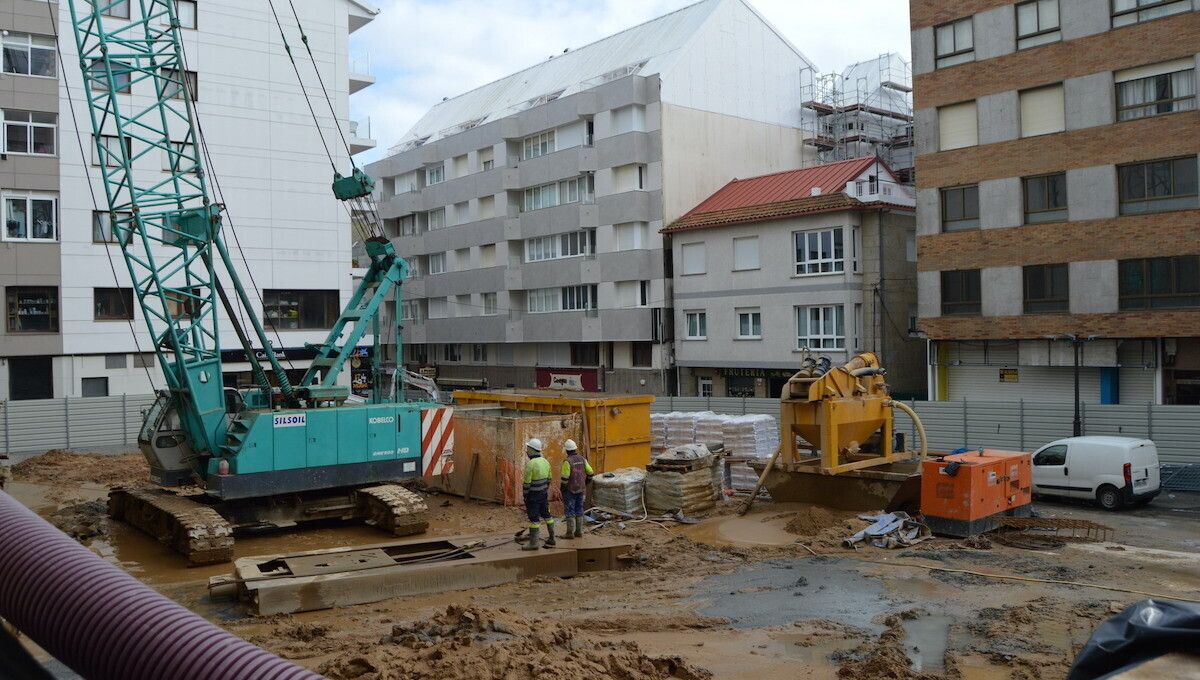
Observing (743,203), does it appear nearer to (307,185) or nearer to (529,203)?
(529,203)

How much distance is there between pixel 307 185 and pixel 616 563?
2850cm

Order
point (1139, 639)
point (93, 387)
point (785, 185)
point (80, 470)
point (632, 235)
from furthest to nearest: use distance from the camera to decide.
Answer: point (632, 235)
point (785, 185)
point (93, 387)
point (80, 470)
point (1139, 639)

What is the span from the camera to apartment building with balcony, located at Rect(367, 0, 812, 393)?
4281 cm

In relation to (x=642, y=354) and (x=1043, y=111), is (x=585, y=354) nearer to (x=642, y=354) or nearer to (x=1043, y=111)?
(x=642, y=354)

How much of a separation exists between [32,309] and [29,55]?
8.83m

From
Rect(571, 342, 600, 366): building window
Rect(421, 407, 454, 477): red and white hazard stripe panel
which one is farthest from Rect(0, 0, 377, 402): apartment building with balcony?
Rect(421, 407, 454, 477): red and white hazard stripe panel

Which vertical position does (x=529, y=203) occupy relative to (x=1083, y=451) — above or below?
above

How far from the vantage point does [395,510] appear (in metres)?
16.3

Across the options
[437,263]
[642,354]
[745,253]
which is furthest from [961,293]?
[437,263]

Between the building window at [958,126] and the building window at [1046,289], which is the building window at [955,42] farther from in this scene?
the building window at [1046,289]

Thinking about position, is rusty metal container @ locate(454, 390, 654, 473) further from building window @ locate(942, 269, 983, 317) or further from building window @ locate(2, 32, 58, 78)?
building window @ locate(2, 32, 58, 78)

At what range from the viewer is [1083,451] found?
19.4 meters

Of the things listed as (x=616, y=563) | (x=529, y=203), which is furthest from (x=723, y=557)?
(x=529, y=203)

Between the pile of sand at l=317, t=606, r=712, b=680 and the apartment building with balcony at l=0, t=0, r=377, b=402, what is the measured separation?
Result: 26488 mm
